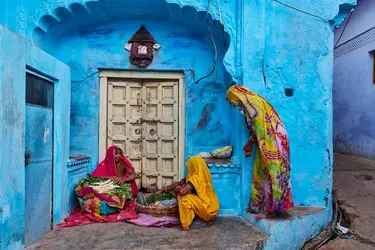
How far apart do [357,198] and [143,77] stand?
3.86 meters

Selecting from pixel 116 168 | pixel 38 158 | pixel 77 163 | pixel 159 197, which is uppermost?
pixel 38 158

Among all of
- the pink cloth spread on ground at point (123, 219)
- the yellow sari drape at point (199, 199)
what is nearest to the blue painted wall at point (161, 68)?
the yellow sari drape at point (199, 199)

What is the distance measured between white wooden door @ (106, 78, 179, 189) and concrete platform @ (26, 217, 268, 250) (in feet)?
4.50

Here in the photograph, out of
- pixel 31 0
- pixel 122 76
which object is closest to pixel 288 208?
pixel 122 76

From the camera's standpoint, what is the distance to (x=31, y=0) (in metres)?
4.56

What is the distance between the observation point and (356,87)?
7227 mm

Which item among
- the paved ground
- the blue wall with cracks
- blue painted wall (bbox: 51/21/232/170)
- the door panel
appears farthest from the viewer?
blue painted wall (bbox: 51/21/232/170)

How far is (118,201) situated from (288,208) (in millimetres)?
2267

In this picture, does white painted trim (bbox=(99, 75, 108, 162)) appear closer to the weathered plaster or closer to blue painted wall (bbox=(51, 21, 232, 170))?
blue painted wall (bbox=(51, 21, 232, 170))

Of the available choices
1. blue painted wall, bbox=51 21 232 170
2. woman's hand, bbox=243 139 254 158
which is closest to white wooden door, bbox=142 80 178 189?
blue painted wall, bbox=51 21 232 170

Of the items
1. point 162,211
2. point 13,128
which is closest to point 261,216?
point 162,211

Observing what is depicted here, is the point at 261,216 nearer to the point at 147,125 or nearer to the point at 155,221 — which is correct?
the point at 155,221

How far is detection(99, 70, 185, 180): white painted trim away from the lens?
17.1ft

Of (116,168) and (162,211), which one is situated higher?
(116,168)
